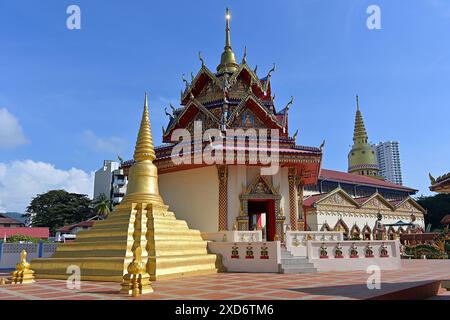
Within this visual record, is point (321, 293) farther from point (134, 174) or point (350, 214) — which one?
point (350, 214)

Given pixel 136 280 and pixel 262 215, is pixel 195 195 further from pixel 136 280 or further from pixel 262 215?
pixel 136 280

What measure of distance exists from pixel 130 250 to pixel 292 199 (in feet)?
26.2

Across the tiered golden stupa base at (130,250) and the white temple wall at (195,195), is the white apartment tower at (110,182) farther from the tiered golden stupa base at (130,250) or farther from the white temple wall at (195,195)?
the tiered golden stupa base at (130,250)

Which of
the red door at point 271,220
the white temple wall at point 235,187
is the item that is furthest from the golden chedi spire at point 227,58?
the red door at point 271,220

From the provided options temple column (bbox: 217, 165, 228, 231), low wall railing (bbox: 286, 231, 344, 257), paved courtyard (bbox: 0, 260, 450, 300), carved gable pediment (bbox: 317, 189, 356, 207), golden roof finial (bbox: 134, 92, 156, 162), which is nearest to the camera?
paved courtyard (bbox: 0, 260, 450, 300)

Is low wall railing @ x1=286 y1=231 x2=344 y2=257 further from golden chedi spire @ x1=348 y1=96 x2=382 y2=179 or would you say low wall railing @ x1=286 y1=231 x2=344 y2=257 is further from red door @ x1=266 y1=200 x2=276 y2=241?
golden chedi spire @ x1=348 y1=96 x2=382 y2=179

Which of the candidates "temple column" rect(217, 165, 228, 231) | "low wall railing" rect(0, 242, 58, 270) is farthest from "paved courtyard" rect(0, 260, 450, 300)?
"low wall railing" rect(0, 242, 58, 270)

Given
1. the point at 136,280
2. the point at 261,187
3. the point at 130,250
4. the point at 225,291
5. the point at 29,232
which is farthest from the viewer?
the point at 29,232

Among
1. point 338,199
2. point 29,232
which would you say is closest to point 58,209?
point 29,232

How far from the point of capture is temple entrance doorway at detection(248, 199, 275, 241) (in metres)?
15.6

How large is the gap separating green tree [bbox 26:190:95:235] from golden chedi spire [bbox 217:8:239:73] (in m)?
43.0

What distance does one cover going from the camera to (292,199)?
15773 mm

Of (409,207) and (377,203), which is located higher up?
(377,203)

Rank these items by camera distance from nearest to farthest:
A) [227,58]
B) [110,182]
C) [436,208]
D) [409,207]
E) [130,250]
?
[130,250]
[227,58]
[409,207]
[436,208]
[110,182]
